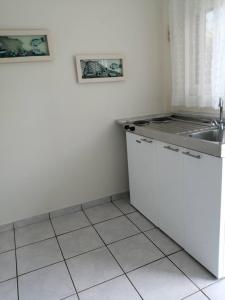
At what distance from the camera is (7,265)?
1879 mm

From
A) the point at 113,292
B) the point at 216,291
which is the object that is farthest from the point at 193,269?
the point at 113,292

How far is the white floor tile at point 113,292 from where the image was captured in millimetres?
1512

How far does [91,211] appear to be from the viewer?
101 inches

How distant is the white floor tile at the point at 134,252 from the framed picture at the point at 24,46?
176 cm

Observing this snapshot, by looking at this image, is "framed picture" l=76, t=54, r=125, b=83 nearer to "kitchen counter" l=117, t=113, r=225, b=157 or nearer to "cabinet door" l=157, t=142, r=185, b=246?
"kitchen counter" l=117, t=113, r=225, b=157

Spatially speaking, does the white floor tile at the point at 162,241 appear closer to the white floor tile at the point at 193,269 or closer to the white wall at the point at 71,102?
the white floor tile at the point at 193,269

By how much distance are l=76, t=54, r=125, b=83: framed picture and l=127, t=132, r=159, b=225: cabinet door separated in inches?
24.8

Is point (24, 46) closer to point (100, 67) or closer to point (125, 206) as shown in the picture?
point (100, 67)

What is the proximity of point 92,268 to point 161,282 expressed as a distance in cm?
51

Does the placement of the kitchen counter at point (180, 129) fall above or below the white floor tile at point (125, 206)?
above

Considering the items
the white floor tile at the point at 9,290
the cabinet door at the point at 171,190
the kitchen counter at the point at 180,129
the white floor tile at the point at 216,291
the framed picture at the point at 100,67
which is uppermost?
the framed picture at the point at 100,67

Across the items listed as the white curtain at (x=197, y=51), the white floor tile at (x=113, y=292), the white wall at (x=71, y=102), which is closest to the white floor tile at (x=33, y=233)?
the white wall at (x=71, y=102)

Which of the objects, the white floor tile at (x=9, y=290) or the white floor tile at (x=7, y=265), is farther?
the white floor tile at (x=7, y=265)

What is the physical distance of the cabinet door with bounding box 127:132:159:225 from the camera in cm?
204
